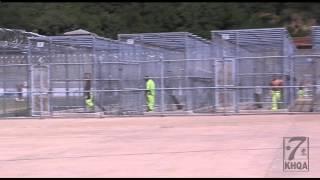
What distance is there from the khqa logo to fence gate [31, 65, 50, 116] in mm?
13565

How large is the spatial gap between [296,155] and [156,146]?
3.37 m

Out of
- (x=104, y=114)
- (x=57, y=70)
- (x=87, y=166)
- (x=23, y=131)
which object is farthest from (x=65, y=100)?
(x=87, y=166)

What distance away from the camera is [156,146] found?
12.5 metres

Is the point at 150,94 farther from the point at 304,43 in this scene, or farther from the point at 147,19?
the point at 147,19

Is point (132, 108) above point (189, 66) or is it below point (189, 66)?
below

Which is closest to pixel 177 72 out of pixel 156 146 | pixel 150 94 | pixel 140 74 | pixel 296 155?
pixel 140 74

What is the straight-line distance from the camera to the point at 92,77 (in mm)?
24000

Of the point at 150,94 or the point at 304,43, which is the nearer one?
the point at 150,94

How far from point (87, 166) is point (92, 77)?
14.6 metres

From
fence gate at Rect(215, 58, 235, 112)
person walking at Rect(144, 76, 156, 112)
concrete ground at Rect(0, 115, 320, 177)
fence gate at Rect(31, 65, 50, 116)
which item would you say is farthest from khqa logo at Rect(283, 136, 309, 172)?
fence gate at Rect(31, 65, 50, 116)

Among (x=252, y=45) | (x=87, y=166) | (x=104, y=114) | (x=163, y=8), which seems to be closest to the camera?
(x=87, y=166)

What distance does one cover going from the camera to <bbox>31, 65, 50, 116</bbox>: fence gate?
78.1ft

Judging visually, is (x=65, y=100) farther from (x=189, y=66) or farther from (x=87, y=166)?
(x=87, y=166)

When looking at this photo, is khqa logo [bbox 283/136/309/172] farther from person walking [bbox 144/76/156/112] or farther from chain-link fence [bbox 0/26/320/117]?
person walking [bbox 144/76/156/112]
